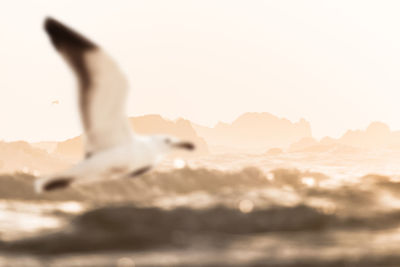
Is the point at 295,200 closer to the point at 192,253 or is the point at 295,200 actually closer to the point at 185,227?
the point at 185,227

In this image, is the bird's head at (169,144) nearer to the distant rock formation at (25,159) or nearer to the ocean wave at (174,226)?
the ocean wave at (174,226)

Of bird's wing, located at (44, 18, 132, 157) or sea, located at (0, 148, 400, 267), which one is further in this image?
sea, located at (0, 148, 400, 267)

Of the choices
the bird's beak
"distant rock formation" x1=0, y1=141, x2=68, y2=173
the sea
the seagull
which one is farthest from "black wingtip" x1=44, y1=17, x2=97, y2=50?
"distant rock formation" x1=0, y1=141, x2=68, y2=173

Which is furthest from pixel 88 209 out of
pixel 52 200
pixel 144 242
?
pixel 52 200

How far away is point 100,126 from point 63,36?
2.20 m

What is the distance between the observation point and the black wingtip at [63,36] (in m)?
10.6

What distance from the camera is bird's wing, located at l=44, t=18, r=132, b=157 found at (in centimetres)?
1068

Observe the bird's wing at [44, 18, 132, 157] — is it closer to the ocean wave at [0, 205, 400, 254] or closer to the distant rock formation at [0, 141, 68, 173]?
the ocean wave at [0, 205, 400, 254]

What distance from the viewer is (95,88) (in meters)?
11.4

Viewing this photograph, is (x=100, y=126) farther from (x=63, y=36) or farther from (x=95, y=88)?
(x=63, y=36)

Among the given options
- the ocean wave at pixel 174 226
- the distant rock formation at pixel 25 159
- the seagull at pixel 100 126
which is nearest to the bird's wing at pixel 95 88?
the seagull at pixel 100 126

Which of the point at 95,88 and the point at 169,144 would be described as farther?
the point at 169,144

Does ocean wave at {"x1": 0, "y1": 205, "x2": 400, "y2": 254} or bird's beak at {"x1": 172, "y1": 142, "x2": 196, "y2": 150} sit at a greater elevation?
bird's beak at {"x1": 172, "y1": 142, "x2": 196, "y2": 150}

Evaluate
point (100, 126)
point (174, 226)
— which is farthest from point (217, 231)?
point (100, 126)
